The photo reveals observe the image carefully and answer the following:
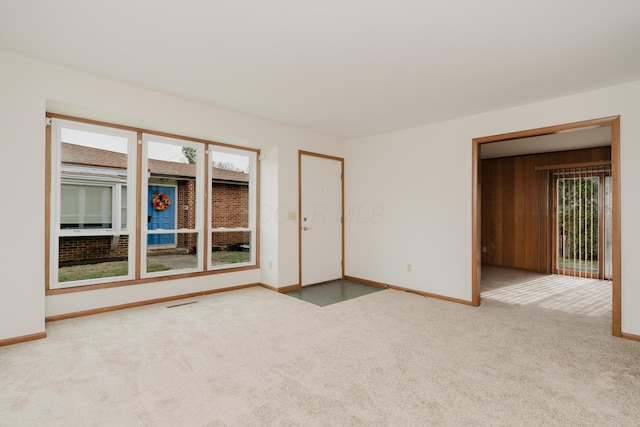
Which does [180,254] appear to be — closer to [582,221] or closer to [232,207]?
[232,207]

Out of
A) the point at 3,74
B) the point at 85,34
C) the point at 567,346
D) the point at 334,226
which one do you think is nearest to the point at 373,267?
the point at 334,226

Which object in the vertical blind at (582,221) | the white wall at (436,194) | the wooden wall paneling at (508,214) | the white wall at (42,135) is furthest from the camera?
the wooden wall paneling at (508,214)

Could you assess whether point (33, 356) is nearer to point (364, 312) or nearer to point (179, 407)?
point (179, 407)

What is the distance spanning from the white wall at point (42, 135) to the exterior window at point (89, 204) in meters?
0.23

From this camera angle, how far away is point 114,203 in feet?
12.9

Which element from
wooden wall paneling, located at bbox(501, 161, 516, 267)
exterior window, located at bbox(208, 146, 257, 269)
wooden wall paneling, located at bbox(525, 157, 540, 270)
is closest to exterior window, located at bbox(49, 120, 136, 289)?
exterior window, located at bbox(208, 146, 257, 269)

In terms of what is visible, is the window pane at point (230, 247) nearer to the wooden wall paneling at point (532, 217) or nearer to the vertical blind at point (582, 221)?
the wooden wall paneling at point (532, 217)

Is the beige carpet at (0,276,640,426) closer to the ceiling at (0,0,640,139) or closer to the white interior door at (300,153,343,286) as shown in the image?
the white interior door at (300,153,343,286)

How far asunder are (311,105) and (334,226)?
2.42 meters

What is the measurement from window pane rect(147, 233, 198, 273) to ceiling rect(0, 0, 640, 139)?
1970mm

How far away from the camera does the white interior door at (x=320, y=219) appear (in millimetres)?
5270

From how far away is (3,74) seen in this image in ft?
9.16

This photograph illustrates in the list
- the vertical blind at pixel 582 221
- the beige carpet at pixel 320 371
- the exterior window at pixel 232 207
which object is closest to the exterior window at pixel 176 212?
the exterior window at pixel 232 207

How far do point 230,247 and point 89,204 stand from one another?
75.9 inches
